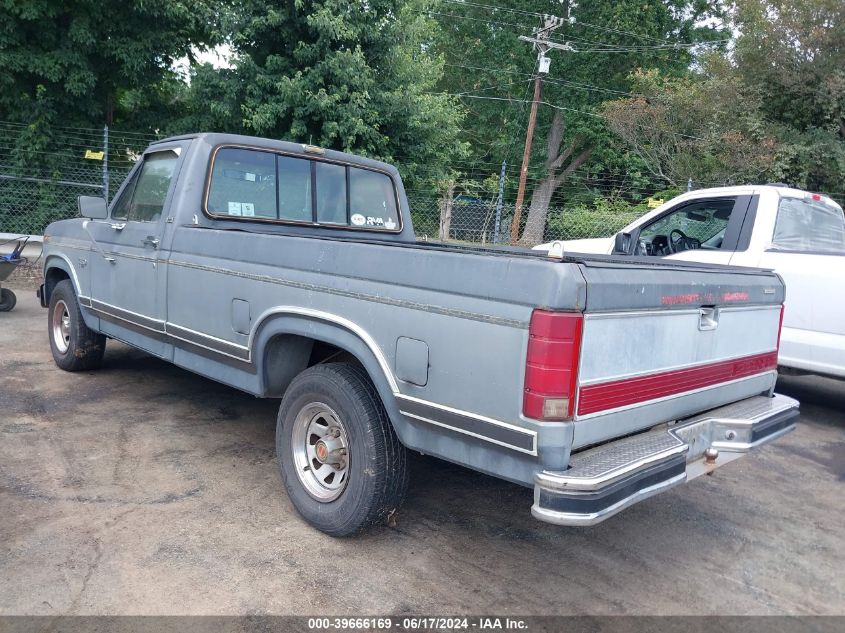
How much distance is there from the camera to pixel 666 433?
9.75 ft

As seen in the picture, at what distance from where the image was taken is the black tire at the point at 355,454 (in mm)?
3064

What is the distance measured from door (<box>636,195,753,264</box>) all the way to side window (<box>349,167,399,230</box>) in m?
2.73

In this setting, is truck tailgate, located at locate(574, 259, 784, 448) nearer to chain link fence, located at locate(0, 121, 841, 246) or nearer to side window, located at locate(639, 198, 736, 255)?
side window, located at locate(639, 198, 736, 255)

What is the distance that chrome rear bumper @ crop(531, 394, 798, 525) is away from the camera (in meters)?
2.41

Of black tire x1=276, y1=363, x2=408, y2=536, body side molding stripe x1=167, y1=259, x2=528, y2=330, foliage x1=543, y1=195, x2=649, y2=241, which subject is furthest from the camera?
foliage x1=543, y1=195, x2=649, y2=241

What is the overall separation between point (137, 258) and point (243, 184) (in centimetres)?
94

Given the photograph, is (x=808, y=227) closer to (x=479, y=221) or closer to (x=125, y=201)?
(x=125, y=201)

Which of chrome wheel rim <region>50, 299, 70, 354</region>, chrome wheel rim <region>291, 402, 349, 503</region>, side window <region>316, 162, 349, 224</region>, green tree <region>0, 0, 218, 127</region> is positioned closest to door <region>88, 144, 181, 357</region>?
chrome wheel rim <region>50, 299, 70, 354</region>

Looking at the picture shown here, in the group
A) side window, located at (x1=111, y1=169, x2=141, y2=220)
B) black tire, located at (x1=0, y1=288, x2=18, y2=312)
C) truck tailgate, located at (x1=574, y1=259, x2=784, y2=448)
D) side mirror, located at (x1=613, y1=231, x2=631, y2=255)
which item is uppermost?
side window, located at (x1=111, y1=169, x2=141, y2=220)

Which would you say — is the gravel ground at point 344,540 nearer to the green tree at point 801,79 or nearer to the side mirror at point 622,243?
the side mirror at point 622,243

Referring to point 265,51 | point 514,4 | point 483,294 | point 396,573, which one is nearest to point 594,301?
point 483,294

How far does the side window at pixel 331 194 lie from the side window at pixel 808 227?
12.7ft

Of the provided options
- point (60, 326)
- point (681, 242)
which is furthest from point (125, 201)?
point (681, 242)

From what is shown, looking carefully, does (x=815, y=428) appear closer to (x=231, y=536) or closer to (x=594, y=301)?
(x=594, y=301)
